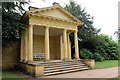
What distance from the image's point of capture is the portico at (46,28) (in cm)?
1149

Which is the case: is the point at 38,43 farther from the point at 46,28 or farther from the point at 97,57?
the point at 97,57

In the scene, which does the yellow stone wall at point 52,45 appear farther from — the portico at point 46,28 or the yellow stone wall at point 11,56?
the yellow stone wall at point 11,56

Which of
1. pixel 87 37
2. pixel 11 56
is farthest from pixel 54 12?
pixel 87 37

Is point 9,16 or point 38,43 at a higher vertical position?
point 9,16

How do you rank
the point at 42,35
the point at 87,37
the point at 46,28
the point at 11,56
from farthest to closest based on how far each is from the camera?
1. the point at 87,37
2. the point at 42,35
3. the point at 11,56
4. the point at 46,28

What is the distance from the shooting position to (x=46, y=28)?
1240cm

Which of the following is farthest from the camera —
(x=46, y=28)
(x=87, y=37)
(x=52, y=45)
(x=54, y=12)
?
(x=87, y=37)

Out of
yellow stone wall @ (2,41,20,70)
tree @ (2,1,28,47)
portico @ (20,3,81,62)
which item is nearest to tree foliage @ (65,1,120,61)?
portico @ (20,3,81,62)

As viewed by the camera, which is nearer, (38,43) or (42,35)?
(38,43)

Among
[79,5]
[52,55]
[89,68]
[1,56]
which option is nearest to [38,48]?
[52,55]

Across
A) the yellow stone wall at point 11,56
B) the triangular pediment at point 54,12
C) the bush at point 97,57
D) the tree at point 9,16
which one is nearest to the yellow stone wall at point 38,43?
the yellow stone wall at point 11,56

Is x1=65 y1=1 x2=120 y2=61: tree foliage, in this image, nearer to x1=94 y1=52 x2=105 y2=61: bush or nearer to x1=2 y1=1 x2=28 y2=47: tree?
x1=94 y1=52 x2=105 y2=61: bush

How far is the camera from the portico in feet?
37.7

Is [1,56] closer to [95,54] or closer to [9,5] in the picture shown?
[9,5]
